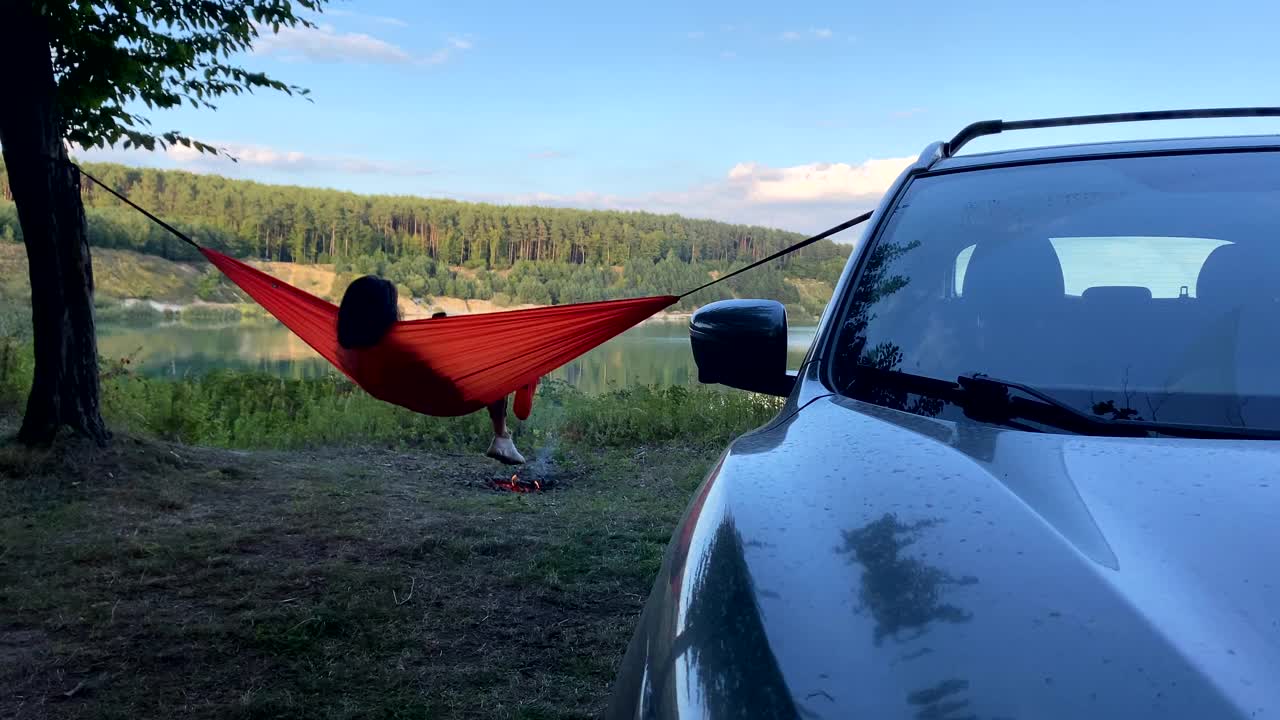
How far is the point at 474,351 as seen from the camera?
5.20 meters

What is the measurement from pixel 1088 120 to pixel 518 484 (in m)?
4.42

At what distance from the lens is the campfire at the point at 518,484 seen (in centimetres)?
583

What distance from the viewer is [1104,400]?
1263mm

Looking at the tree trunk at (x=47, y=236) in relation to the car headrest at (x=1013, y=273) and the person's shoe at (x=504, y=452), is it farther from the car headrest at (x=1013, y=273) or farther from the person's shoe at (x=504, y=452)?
the car headrest at (x=1013, y=273)

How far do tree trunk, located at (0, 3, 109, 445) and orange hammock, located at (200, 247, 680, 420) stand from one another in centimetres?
120

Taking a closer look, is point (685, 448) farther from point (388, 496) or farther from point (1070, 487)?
point (1070, 487)

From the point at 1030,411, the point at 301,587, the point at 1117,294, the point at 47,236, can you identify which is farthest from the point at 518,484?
the point at 1030,411

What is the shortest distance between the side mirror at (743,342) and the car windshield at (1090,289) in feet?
0.48

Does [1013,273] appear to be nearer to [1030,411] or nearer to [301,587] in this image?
[1030,411]

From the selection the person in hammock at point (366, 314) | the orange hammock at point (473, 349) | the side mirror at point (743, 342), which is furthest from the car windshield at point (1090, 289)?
the person in hammock at point (366, 314)

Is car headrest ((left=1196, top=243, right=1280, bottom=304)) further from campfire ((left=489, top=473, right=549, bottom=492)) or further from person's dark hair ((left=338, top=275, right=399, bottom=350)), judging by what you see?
campfire ((left=489, top=473, right=549, bottom=492))

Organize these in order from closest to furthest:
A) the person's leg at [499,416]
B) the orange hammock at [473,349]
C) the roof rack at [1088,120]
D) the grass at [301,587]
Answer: the roof rack at [1088,120] < the grass at [301,587] < the orange hammock at [473,349] < the person's leg at [499,416]

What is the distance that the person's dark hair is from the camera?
5035 millimetres

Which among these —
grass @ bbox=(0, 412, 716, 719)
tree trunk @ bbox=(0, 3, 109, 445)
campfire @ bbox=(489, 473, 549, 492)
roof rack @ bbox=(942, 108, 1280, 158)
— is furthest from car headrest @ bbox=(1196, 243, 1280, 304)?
tree trunk @ bbox=(0, 3, 109, 445)
